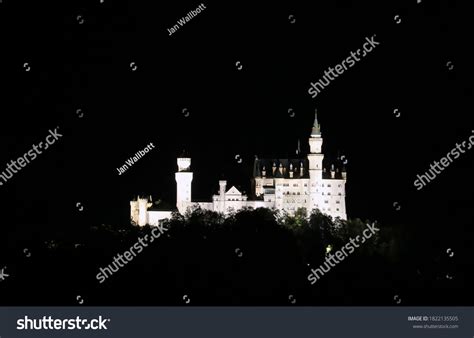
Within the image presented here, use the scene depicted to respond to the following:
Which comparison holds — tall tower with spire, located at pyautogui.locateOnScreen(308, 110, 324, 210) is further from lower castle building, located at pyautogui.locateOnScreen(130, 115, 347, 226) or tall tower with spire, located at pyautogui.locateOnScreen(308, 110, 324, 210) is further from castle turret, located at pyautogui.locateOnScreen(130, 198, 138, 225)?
castle turret, located at pyautogui.locateOnScreen(130, 198, 138, 225)

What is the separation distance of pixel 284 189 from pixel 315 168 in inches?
121

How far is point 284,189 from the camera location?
456 feet

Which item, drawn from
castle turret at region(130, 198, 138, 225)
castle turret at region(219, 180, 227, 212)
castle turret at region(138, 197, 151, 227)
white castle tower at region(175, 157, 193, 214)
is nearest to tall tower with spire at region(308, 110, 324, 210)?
castle turret at region(219, 180, 227, 212)

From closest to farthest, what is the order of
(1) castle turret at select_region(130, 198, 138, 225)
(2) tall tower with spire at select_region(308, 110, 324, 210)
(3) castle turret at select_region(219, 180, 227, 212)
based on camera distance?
1. (3) castle turret at select_region(219, 180, 227, 212)
2. (2) tall tower with spire at select_region(308, 110, 324, 210)
3. (1) castle turret at select_region(130, 198, 138, 225)

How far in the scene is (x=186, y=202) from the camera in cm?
13775

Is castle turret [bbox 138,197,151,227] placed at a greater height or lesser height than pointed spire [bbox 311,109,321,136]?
lesser

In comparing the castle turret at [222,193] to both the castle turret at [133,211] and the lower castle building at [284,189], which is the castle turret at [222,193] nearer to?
the lower castle building at [284,189]

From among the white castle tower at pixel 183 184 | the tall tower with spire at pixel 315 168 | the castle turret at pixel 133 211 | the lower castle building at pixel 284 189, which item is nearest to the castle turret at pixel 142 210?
the lower castle building at pixel 284 189

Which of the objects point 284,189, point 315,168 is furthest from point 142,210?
point 315,168

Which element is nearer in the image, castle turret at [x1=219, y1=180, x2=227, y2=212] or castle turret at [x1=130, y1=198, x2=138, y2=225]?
castle turret at [x1=219, y1=180, x2=227, y2=212]

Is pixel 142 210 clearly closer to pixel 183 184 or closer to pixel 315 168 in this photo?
pixel 183 184

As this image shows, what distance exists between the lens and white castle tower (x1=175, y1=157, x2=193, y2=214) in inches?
5428

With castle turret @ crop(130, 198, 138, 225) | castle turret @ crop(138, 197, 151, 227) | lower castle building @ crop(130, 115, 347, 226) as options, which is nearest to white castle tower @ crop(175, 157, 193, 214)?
lower castle building @ crop(130, 115, 347, 226)

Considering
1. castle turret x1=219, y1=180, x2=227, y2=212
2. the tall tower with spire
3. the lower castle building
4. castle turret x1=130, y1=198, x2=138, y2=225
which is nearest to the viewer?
castle turret x1=219, y1=180, x2=227, y2=212
